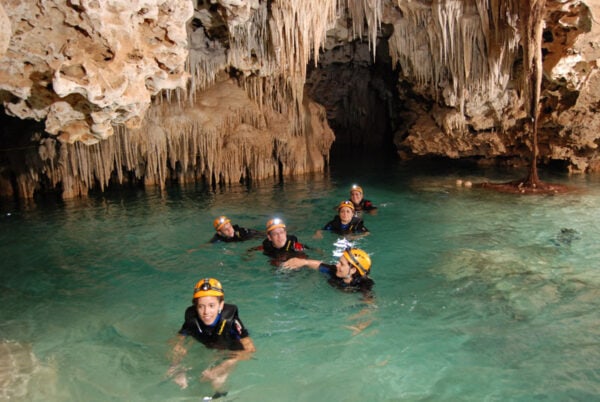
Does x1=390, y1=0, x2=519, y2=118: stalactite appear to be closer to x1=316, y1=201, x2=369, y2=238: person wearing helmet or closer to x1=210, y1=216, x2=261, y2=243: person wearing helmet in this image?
x1=316, y1=201, x2=369, y2=238: person wearing helmet

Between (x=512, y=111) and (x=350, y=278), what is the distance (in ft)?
37.2

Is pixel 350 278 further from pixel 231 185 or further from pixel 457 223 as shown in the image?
pixel 231 185

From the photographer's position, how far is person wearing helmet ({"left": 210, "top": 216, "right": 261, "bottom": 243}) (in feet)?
26.3

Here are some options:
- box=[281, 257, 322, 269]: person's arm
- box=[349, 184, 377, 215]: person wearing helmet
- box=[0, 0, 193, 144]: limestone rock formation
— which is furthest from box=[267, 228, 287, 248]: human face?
box=[349, 184, 377, 215]: person wearing helmet

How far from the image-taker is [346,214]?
8.30 metres

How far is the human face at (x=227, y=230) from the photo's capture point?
26.3 feet

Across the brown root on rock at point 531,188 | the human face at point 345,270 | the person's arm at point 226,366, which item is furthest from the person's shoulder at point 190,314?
the brown root on rock at point 531,188

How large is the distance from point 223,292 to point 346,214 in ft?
12.9

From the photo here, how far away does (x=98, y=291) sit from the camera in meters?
6.27

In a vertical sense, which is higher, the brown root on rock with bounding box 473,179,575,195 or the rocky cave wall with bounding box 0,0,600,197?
the rocky cave wall with bounding box 0,0,600,197

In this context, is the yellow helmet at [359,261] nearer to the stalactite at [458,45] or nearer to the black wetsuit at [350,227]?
the black wetsuit at [350,227]

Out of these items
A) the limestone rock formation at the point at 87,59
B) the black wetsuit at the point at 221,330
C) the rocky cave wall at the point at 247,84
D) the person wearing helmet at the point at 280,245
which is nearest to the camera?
the black wetsuit at the point at 221,330

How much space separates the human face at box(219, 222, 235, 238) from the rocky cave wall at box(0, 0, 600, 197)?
2.26 meters

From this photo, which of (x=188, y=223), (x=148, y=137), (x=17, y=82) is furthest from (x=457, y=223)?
(x=148, y=137)
